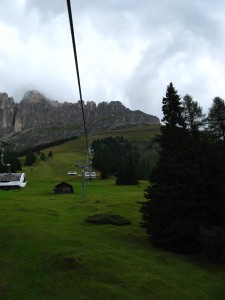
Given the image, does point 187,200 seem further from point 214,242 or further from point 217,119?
point 217,119

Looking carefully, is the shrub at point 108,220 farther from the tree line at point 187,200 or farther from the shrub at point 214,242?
the shrub at point 214,242

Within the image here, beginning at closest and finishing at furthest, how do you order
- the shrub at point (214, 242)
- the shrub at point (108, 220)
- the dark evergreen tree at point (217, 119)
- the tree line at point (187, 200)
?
the shrub at point (214, 242)
the tree line at point (187, 200)
the shrub at point (108, 220)
the dark evergreen tree at point (217, 119)

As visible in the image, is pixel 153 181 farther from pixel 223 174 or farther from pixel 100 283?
pixel 100 283

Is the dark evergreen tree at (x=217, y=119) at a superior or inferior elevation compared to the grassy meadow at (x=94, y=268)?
superior

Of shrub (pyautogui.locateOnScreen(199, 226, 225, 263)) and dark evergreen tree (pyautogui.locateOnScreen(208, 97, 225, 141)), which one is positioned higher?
dark evergreen tree (pyautogui.locateOnScreen(208, 97, 225, 141))

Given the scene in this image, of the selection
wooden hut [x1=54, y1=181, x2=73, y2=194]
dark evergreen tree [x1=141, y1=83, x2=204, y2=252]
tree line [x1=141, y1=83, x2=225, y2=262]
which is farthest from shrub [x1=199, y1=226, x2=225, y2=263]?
wooden hut [x1=54, y1=181, x2=73, y2=194]

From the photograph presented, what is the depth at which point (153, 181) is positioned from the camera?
4288 centimetres

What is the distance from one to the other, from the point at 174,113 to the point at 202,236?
57.5ft

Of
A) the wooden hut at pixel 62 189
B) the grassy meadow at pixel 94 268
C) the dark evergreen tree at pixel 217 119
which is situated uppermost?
the dark evergreen tree at pixel 217 119

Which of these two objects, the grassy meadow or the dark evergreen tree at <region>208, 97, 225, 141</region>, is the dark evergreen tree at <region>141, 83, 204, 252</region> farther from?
the dark evergreen tree at <region>208, 97, 225, 141</region>

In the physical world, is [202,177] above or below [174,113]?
below

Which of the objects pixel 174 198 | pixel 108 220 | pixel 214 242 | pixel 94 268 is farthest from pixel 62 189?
pixel 94 268

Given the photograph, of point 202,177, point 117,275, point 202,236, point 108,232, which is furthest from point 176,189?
point 117,275

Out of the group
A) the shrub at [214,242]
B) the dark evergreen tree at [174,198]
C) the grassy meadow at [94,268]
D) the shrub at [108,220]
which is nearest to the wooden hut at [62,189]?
the shrub at [108,220]
